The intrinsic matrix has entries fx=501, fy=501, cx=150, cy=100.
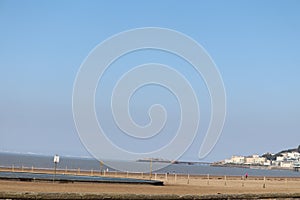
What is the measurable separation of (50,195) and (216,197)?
13.0 feet

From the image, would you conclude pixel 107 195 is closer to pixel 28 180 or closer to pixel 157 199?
pixel 157 199

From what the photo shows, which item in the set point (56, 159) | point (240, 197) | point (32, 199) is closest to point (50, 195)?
point (32, 199)

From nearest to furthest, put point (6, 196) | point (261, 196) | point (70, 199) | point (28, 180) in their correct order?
point (6, 196), point (70, 199), point (261, 196), point (28, 180)

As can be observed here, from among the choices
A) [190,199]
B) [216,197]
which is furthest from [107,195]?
[216,197]

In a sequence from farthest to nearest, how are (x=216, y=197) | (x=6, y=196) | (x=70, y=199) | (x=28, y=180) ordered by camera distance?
(x=28, y=180) < (x=216, y=197) < (x=70, y=199) < (x=6, y=196)

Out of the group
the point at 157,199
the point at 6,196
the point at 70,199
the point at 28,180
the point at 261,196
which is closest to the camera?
the point at 6,196

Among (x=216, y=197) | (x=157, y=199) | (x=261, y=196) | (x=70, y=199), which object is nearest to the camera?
(x=70, y=199)

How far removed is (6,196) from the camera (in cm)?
884

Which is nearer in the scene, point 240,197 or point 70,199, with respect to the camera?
point 70,199

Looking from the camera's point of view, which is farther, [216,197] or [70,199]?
[216,197]

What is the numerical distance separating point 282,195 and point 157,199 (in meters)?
3.62

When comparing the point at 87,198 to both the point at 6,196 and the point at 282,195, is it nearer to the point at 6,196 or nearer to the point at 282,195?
the point at 6,196

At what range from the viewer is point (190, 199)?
10812mm

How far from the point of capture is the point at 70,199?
956 cm
